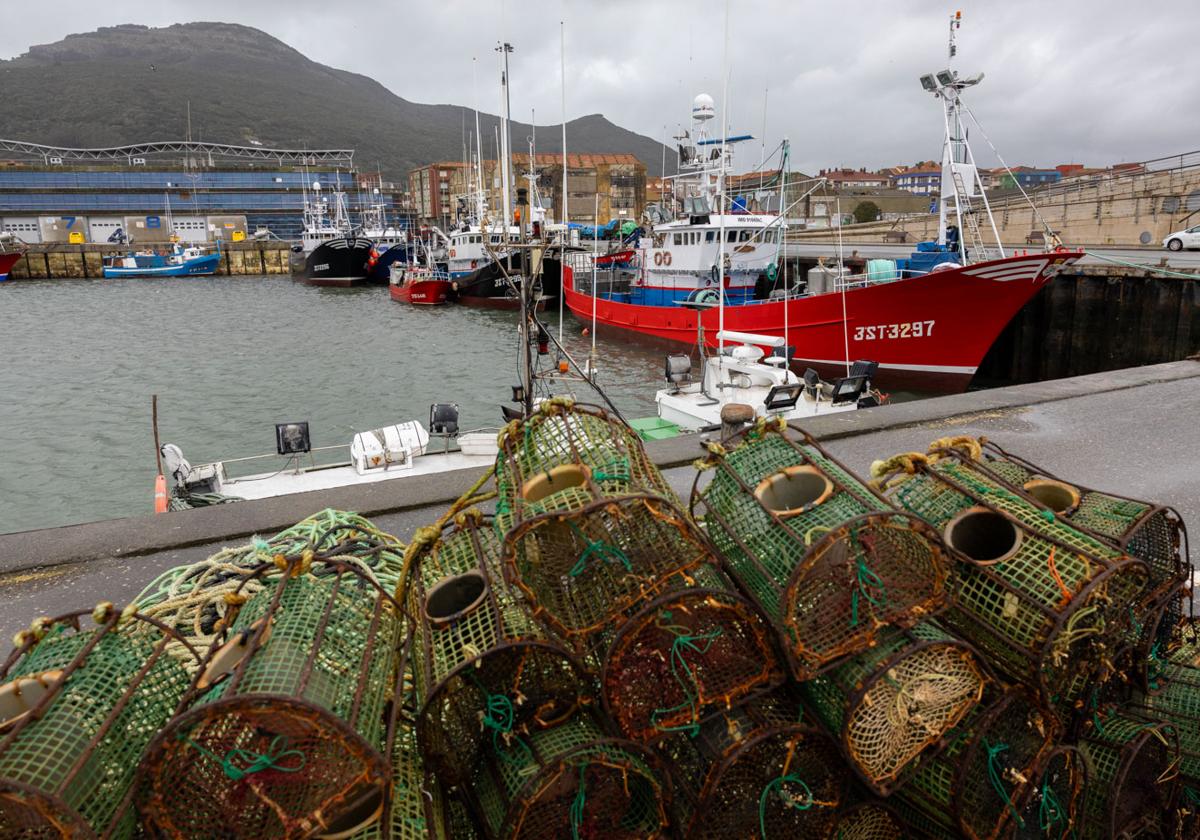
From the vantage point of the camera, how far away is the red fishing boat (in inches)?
1320

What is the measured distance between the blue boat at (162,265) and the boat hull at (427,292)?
26.1 metres

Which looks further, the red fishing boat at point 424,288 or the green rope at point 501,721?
the red fishing boat at point 424,288

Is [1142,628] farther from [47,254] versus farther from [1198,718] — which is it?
[47,254]

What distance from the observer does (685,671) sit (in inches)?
76.3

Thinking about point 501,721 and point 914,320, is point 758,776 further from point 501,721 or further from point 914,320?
point 914,320

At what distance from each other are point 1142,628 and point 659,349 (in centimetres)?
1824

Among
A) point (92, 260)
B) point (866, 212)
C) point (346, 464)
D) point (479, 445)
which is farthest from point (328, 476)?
point (866, 212)

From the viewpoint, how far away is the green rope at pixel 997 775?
6.31 ft

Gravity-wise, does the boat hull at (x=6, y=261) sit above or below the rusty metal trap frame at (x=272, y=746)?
above

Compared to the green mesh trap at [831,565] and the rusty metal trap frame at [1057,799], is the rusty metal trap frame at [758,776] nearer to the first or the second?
the green mesh trap at [831,565]

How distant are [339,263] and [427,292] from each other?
46.4 ft

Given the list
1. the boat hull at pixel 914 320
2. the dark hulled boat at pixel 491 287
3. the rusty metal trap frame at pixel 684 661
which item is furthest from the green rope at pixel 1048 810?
the dark hulled boat at pixel 491 287

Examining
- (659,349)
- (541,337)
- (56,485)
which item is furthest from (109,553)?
(659,349)

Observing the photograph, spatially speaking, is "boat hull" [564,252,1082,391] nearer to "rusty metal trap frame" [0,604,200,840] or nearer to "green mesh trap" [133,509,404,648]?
"green mesh trap" [133,509,404,648]
